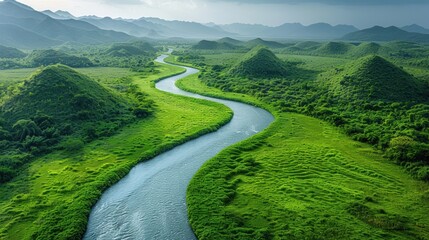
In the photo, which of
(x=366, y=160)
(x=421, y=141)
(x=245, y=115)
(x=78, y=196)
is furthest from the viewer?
(x=245, y=115)

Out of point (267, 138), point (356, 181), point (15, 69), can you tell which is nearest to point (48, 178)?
point (267, 138)

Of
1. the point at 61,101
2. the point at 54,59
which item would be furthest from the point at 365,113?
the point at 54,59

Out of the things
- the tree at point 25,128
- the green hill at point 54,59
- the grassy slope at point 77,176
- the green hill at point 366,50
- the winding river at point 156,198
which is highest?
the green hill at point 366,50

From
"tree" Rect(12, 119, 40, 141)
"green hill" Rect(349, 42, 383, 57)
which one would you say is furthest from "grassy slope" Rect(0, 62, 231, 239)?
"green hill" Rect(349, 42, 383, 57)

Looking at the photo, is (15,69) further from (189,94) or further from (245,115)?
(245,115)

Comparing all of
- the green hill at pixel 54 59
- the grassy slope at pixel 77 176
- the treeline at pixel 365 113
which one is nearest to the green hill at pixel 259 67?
the treeline at pixel 365 113

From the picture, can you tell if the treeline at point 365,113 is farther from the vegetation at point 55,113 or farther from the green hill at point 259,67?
the vegetation at point 55,113
